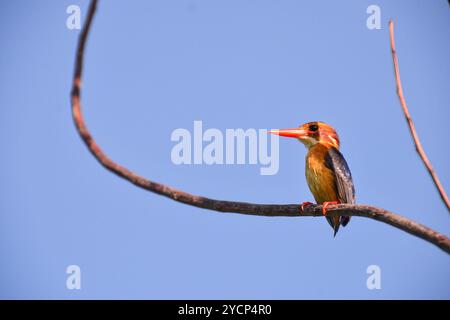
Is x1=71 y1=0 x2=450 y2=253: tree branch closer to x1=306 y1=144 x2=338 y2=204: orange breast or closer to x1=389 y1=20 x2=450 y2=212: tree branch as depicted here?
x1=389 y1=20 x2=450 y2=212: tree branch

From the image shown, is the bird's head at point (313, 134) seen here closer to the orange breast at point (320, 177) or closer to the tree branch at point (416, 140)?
the orange breast at point (320, 177)

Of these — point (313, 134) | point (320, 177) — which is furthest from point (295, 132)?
point (320, 177)

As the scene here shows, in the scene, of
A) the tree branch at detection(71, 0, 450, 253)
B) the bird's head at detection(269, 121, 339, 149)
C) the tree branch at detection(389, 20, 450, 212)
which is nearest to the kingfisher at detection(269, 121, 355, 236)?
the bird's head at detection(269, 121, 339, 149)

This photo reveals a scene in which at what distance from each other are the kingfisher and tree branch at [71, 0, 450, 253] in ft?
7.34

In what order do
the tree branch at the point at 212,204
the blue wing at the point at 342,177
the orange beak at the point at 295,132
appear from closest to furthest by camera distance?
the tree branch at the point at 212,204 → the blue wing at the point at 342,177 → the orange beak at the point at 295,132

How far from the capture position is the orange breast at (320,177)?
6.49 meters

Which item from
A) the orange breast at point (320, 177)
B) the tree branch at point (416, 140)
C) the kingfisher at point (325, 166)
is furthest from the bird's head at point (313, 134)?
the tree branch at point (416, 140)

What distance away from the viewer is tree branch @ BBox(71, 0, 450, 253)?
6.93 ft
